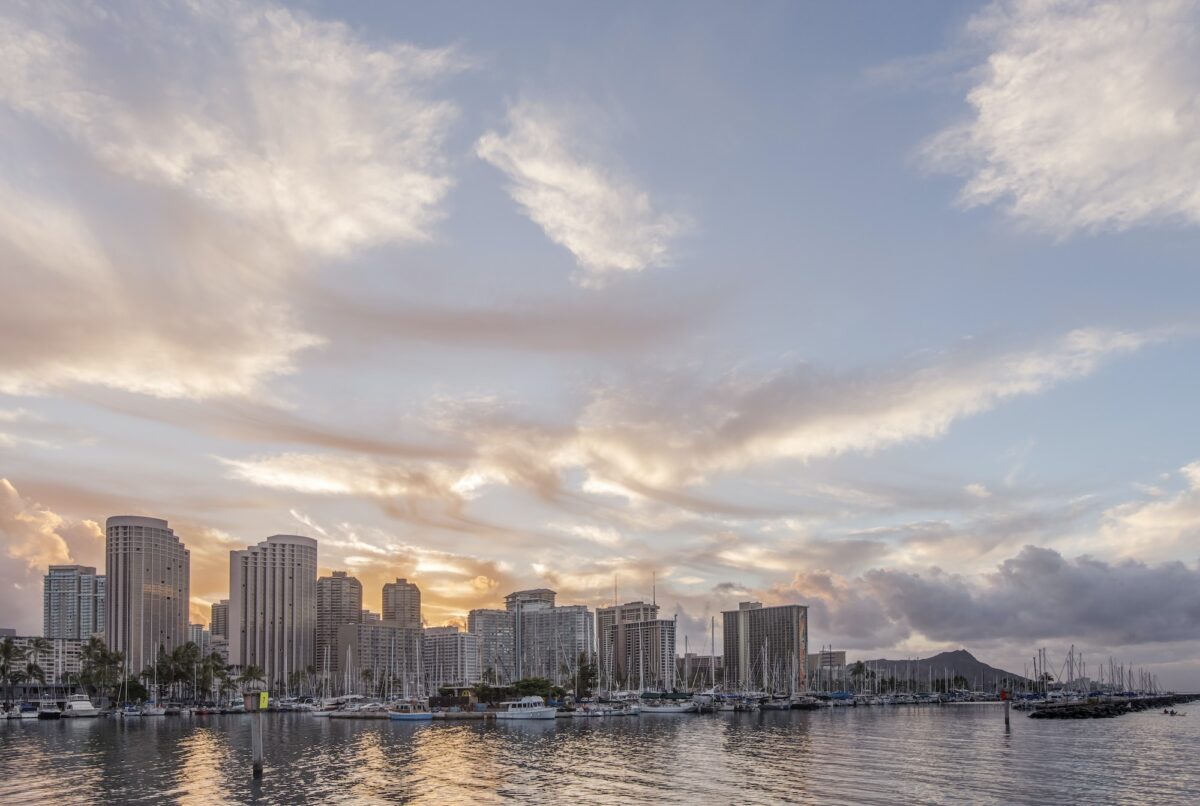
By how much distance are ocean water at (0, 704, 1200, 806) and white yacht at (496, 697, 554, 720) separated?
64.7ft

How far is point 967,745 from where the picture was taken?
124 meters

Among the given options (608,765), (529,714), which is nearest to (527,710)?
(529,714)

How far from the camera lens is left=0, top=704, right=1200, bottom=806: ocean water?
74.8 metres

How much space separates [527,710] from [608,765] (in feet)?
294

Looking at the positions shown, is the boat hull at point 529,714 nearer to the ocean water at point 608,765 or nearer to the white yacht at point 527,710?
the white yacht at point 527,710

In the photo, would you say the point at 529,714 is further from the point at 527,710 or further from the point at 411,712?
the point at 411,712

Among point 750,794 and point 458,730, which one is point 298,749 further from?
point 750,794

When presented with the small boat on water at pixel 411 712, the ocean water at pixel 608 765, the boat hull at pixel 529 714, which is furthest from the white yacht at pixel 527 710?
the ocean water at pixel 608 765

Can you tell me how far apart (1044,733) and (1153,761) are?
4163 cm

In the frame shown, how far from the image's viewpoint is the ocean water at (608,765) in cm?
7481

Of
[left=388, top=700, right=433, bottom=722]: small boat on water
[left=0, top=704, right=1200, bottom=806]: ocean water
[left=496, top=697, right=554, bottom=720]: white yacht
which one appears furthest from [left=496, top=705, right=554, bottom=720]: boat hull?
[left=0, top=704, right=1200, bottom=806]: ocean water

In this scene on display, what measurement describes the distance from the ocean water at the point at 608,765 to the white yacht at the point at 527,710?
64.7 feet

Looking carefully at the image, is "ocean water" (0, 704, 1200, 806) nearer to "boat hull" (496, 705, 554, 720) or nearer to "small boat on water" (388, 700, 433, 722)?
"boat hull" (496, 705, 554, 720)

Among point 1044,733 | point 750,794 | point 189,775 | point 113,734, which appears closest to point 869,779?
point 750,794
